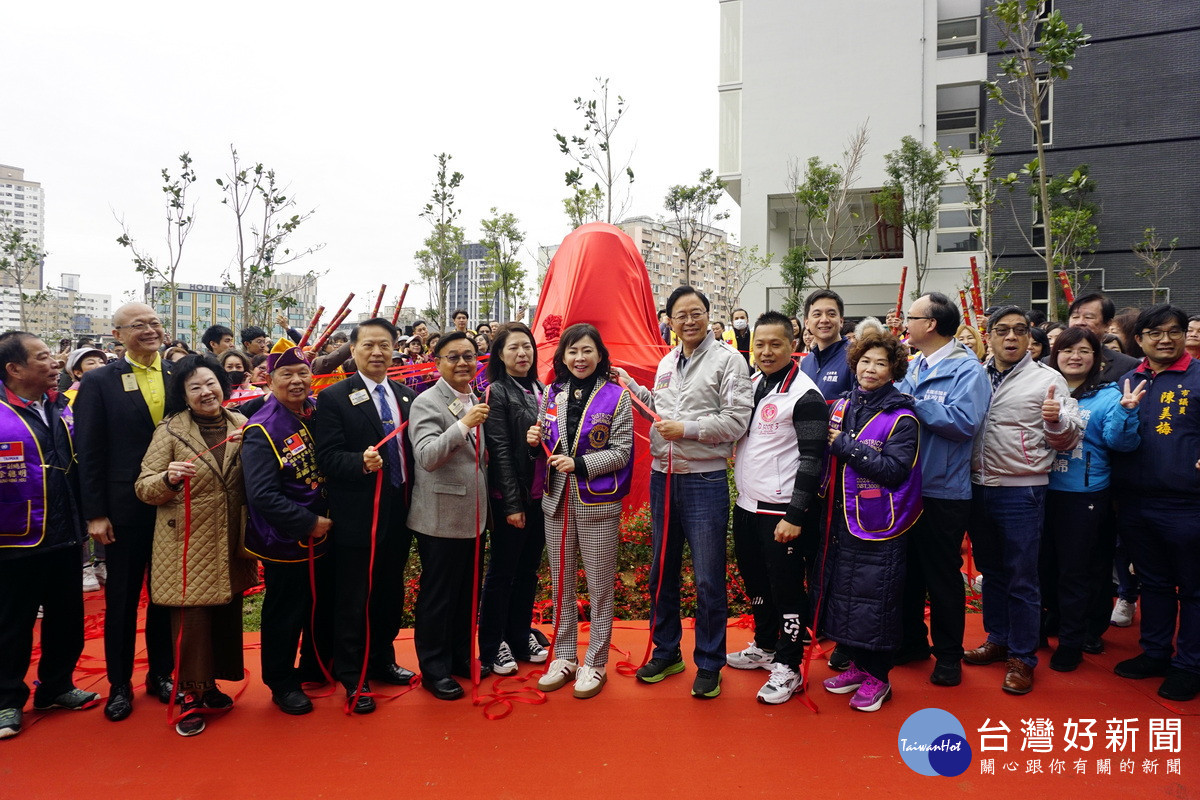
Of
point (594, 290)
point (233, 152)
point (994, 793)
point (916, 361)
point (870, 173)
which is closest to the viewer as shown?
point (994, 793)

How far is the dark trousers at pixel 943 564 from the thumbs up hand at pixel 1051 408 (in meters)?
0.51

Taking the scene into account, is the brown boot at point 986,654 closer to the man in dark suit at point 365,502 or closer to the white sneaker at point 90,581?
the man in dark suit at point 365,502

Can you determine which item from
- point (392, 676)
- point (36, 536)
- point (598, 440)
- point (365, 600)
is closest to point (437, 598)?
point (365, 600)

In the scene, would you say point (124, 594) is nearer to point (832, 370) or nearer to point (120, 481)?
point (120, 481)

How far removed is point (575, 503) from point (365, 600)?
1.00 metres

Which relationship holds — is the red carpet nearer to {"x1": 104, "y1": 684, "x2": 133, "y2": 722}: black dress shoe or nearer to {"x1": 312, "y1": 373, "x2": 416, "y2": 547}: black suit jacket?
{"x1": 104, "y1": 684, "x2": 133, "y2": 722}: black dress shoe

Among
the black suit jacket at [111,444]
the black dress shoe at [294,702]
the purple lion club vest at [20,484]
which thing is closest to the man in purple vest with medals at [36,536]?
the purple lion club vest at [20,484]

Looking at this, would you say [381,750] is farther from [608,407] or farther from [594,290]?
[594,290]

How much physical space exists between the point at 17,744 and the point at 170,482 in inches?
46.6

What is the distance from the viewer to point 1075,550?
11.4ft

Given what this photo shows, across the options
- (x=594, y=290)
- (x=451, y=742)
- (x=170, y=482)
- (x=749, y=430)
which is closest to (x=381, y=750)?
(x=451, y=742)

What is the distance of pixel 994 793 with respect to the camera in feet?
8.26

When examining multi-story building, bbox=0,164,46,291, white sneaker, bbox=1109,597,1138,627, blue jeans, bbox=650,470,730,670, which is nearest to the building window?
white sneaker, bbox=1109,597,1138,627

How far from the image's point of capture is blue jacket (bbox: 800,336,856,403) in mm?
3592
